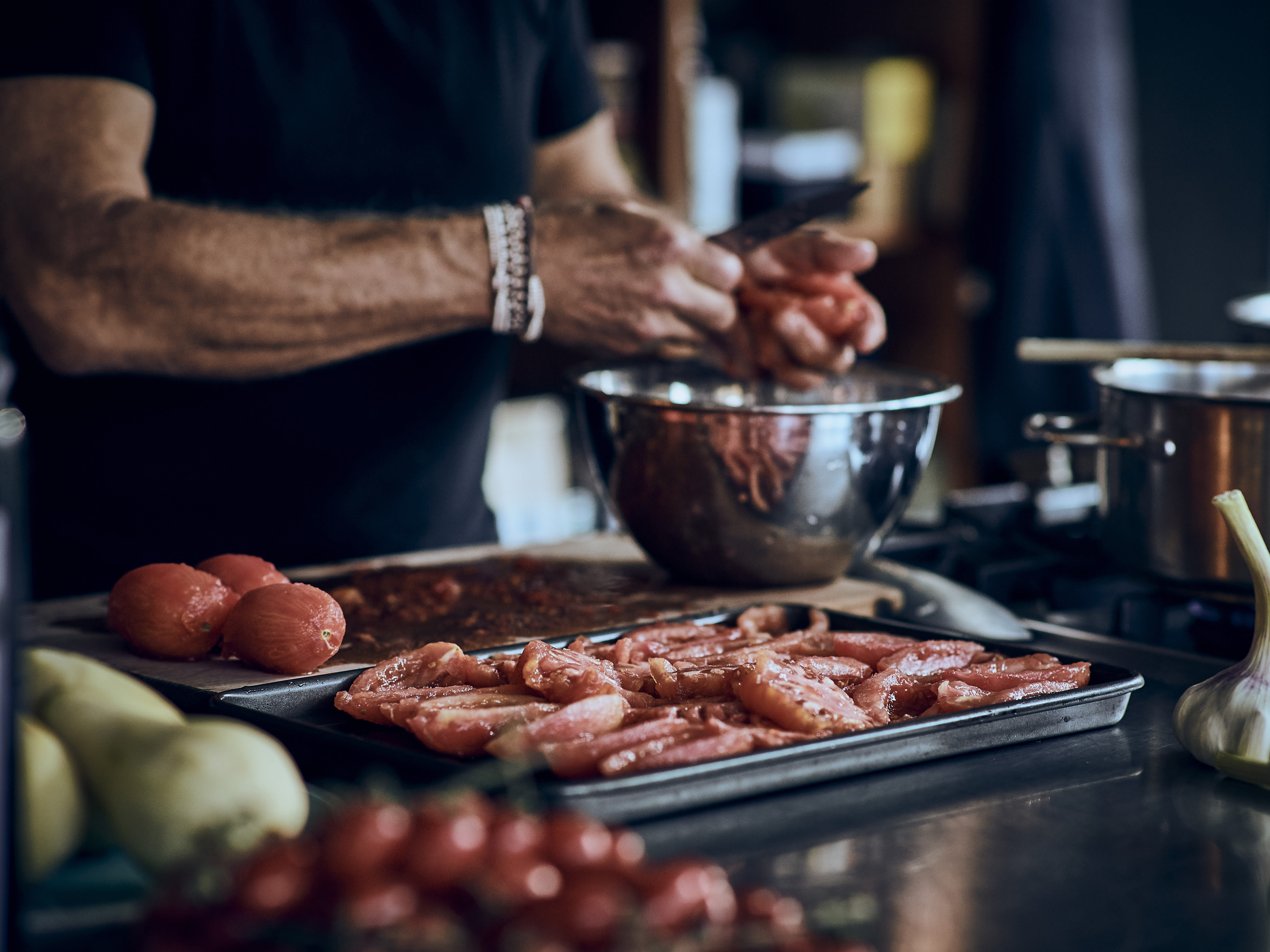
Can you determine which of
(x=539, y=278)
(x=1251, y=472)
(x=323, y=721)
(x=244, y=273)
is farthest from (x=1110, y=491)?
(x=244, y=273)

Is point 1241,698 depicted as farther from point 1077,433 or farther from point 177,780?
point 177,780

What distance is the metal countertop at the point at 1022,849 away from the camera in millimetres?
682

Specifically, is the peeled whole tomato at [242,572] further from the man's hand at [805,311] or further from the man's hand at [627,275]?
the man's hand at [805,311]

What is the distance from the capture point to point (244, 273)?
57.6 inches

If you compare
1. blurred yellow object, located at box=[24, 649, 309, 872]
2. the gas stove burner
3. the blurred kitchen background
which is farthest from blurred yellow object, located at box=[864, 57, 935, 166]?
blurred yellow object, located at box=[24, 649, 309, 872]

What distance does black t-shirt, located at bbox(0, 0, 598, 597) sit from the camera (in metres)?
1.65

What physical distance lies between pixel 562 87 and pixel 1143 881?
1523 millimetres

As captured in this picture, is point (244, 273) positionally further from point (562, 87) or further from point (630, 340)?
point (562, 87)

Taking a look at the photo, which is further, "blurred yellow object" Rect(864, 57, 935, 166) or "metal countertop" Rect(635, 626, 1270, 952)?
"blurred yellow object" Rect(864, 57, 935, 166)

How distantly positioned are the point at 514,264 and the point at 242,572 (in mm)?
463

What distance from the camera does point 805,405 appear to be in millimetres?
1384

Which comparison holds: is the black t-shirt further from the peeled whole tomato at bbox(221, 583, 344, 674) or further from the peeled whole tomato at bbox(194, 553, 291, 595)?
the peeled whole tomato at bbox(221, 583, 344, 674)

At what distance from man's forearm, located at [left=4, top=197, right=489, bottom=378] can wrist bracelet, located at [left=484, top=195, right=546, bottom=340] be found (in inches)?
0.5

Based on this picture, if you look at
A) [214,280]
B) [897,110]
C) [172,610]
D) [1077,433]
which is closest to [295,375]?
[214,280]
